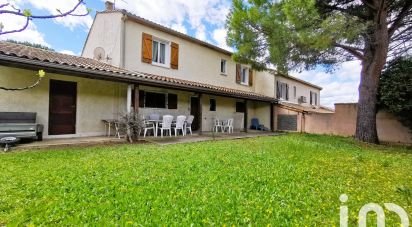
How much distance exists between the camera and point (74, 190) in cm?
407

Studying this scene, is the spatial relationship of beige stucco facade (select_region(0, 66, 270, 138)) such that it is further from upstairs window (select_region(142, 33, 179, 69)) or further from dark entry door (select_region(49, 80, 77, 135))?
upstairs window (select_region(142, 33, 179, 69))

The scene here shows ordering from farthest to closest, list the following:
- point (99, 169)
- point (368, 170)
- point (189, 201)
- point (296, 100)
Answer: point (296, 100) → point (368, 170) → point (99, 169) → point (189, 201)

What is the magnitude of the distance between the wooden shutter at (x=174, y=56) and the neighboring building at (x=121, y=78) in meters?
0.03

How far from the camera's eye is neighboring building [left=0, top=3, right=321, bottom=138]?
358 inches

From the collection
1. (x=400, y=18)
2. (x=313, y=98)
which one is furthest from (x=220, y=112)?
(x=313, y=98)

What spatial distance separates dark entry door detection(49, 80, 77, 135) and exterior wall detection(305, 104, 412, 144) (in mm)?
15534

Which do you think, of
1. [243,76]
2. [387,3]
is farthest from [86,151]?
[243,76]

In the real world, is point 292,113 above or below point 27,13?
above

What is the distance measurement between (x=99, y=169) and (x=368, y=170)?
6209mm

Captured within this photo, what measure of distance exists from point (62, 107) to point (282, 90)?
1853 cm

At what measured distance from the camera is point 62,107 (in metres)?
10.3

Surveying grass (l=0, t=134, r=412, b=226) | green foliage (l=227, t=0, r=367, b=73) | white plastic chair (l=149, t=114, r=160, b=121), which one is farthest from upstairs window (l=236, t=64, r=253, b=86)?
grass (l=0, t=134, r=412, b=226)

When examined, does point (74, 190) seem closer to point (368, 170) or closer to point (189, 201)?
point (189, 201)

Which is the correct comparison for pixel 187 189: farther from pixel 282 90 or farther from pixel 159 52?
pixel 282 90
